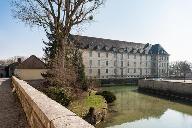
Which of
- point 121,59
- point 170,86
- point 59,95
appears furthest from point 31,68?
point 59,95

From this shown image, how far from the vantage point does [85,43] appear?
215ft

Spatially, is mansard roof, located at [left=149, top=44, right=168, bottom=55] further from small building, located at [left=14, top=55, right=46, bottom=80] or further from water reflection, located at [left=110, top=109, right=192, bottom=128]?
water reflection, located at [left=110, top=109, right=192, bottom=128]

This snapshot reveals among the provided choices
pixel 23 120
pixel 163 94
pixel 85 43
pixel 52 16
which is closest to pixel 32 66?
pixel 85 43

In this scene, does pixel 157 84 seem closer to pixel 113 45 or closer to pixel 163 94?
pixel 163 94

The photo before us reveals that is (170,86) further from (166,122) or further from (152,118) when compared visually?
(166,122)

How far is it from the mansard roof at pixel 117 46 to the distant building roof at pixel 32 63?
505 inches

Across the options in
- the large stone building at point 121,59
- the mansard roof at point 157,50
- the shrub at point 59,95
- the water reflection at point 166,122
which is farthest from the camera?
the mansard roof at point 157,50

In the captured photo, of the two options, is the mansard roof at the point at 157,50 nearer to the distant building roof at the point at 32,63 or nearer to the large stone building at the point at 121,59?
the large stone building at the point at 121,59

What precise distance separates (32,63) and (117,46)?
1161 inches

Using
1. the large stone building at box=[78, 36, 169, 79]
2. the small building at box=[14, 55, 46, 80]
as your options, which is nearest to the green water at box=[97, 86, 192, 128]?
the small building at box=[14, 55, 46, 80]

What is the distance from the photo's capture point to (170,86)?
144 ft

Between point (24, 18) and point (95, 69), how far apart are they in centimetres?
4493

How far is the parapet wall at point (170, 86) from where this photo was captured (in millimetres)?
39206

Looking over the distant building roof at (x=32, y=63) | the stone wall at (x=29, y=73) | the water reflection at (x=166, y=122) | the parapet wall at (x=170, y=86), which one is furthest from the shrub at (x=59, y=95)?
the distant building roof at (x=32, y=63)
